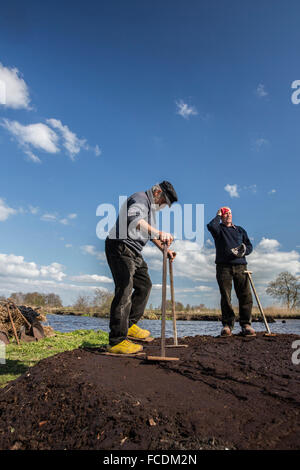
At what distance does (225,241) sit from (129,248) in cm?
277

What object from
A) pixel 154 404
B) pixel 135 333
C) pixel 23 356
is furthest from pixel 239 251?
pixel 23 356

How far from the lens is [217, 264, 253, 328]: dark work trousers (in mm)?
6617

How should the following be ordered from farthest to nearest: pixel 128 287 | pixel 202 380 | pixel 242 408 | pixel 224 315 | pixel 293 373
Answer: pixel 224 315, pixel 128 287, pixel 293 373, pixel 202 380, pixel 242 408

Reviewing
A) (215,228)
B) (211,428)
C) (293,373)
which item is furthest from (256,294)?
(211,428)

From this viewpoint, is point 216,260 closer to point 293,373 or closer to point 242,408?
point 293,373

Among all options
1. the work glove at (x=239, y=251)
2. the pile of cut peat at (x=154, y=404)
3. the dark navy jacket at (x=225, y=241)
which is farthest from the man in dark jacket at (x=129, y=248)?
the work glove at (x=239, y=251)

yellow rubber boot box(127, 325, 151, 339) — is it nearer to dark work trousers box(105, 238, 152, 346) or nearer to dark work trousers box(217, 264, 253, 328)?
dark work trousers box(105, 238, 152, 346)

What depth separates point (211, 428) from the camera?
7.82 feet

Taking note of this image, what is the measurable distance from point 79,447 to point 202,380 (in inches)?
59.9

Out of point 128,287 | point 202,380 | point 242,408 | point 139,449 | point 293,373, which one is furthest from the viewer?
point 128,287

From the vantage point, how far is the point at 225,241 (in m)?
6.75

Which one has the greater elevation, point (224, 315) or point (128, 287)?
point (128, 287)

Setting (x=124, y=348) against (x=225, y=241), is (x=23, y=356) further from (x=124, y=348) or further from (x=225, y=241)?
(x=225, y=241)

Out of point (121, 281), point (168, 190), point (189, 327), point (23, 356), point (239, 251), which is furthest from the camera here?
point (189, 327)
